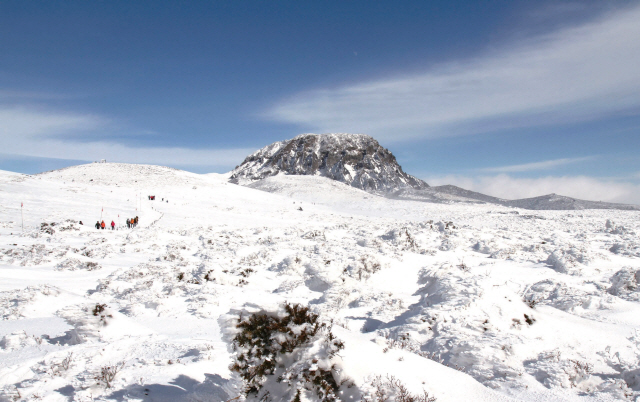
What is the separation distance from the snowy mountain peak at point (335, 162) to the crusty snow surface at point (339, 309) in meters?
142

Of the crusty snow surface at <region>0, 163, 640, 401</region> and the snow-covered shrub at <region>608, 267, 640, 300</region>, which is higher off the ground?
the snow-covered shrub at <region>608, 267, 640, 300</region>

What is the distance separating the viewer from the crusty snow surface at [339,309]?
461 centimetres

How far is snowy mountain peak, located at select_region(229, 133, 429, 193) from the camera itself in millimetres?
163500

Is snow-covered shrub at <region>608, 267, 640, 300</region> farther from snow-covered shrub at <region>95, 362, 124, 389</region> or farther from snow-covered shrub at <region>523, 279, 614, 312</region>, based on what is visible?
snow-covered shrub at <region>95, 362, 124, 389</region>

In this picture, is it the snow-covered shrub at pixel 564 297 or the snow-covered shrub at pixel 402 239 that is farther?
the snow-covered shrub at pixel 402 239

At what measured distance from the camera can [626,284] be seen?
33.7 feet

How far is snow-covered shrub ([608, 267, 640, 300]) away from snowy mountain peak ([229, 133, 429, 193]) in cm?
14854

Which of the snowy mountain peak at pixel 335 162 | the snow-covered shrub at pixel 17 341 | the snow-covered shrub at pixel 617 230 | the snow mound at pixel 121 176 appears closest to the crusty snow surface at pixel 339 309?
the snow-covered shrub at pixel 17 341

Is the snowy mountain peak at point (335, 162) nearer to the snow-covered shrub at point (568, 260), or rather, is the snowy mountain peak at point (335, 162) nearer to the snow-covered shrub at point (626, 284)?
the snow-covered shrub at point (568, 260)

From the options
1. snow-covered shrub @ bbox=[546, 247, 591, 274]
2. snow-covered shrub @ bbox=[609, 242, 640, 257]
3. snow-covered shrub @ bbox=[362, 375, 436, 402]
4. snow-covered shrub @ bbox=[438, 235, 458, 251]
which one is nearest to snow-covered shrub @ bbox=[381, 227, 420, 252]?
snow-covered shrub @ bbox=[438, 235, 458, 251]

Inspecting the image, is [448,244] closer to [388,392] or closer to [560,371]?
[560,371]

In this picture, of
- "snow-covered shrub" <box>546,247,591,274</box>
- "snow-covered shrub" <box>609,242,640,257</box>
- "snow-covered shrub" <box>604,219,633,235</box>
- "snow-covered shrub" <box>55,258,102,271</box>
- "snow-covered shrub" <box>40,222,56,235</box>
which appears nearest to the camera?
"snow-covered shrub" <box>55,258,102,271</box>

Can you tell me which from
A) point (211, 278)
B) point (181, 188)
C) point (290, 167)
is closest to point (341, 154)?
point (290, 167)

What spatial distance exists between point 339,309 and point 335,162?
16455cm
